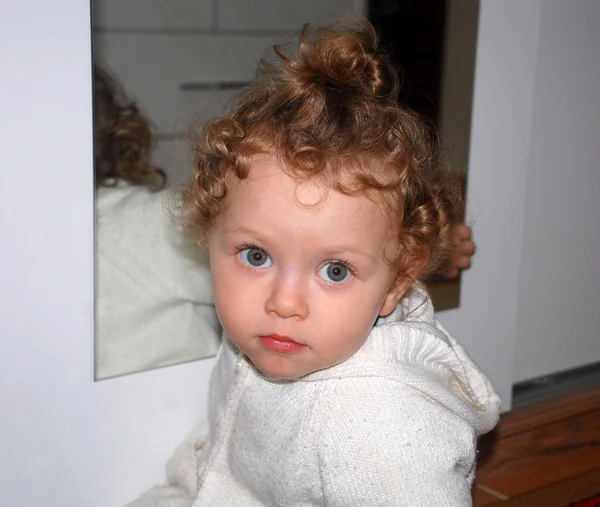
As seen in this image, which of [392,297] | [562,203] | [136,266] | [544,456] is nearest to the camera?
[392,297]

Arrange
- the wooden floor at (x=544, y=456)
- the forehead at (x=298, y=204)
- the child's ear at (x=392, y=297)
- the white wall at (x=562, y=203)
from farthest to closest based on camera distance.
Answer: the white wall at (x=562, y=203) → the wooden floor at (x=544, y=456) → the child's ear at (x=392, y=297) → the forehead at (x=298, y=204)

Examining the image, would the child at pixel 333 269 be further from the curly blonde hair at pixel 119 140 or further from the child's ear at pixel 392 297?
the curly blonde hair at pixel 119 140

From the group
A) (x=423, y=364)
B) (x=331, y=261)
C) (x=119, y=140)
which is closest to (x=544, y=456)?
(x=423, y=364)

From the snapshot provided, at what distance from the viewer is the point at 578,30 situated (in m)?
1.59

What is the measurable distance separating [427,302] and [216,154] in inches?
15.3

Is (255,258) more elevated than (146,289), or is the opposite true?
(255,258)

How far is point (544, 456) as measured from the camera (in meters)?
Result: 1.54

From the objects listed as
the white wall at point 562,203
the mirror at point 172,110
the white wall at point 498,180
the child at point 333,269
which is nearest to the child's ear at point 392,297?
Result: the child at point 333,269

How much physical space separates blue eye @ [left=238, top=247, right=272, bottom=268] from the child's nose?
0.11 ft

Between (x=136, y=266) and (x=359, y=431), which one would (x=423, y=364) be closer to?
(x=359, y=431)

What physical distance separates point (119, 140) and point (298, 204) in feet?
1.60

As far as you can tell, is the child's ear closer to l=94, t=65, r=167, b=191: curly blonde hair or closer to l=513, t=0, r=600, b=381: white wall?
l=94, t=65, r=167, b=191: curly blonde hair

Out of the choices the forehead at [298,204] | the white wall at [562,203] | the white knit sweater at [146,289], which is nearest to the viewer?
the forehead at [298,204]

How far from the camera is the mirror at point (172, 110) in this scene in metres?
1.19
